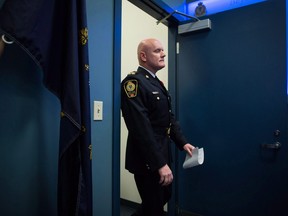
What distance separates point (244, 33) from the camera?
166 cm

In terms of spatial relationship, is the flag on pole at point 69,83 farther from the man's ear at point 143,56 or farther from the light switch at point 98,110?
the man's ear at point 143,56

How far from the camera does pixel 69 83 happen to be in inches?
31.1

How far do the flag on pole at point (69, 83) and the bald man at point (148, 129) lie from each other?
0.42m

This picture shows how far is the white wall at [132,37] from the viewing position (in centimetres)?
226

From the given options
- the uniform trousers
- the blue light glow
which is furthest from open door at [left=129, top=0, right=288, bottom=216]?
the uniform trousers

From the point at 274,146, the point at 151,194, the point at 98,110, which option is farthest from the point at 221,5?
the point at 151,194

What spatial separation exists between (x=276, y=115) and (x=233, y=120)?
0.29 m

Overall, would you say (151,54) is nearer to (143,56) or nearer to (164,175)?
(143,56)

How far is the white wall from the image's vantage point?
2264 mm

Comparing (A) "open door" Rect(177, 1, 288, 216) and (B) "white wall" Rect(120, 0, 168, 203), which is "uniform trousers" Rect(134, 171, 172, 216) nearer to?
(A) "open door" Rect(177, 1, 288, 216)

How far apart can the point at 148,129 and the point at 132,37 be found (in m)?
1.53

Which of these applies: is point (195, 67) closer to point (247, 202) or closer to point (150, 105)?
point (150, 105)

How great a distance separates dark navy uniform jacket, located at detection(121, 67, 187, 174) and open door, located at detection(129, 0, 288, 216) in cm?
53

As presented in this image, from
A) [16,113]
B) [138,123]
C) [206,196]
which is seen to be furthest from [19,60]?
[206,196]
